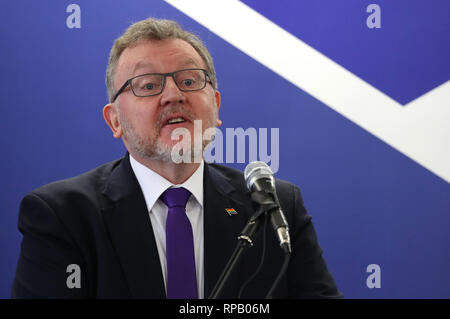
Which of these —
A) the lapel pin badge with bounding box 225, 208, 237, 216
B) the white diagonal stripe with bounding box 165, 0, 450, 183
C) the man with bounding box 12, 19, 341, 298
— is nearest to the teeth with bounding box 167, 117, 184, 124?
the man with bounding box 12, 19, 341, 298

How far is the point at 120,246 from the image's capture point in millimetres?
1371

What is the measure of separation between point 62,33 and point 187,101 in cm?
132

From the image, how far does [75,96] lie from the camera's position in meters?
2.47

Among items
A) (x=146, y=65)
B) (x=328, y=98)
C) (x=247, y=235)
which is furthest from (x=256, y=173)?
(x=328, y=98)

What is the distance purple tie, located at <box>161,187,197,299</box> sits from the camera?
1.35 meters

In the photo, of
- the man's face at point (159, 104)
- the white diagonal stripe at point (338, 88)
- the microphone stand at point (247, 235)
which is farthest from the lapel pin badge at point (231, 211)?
the white diagonal stripe at point (338, 88)

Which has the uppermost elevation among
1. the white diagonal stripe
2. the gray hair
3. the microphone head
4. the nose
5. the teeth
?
the white diagonal stripe

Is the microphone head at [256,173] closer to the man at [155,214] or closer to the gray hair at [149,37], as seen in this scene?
the man at [155,214]

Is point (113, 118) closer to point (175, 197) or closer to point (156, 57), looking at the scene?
point (156, 57)

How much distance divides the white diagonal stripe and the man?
0.92m

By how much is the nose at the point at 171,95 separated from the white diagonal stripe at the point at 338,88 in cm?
115

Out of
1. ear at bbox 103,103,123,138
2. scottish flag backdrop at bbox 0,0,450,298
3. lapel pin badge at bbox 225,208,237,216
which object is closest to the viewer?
lapel pin badge at bbox 225,208,237,216

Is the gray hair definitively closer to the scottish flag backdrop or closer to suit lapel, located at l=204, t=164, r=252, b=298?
suit lapel, located at l=204, t=164, r=252, b=298
